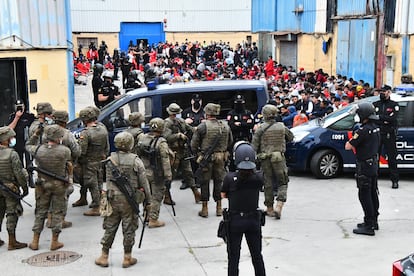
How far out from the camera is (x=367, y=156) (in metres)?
7.91

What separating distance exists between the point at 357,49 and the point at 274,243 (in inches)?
610

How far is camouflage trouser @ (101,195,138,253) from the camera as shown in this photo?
22.3 feet

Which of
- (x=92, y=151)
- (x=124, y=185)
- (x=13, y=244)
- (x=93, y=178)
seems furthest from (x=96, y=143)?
(x=124, y=185)

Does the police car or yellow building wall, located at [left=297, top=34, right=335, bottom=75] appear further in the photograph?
yellow building wall, located at [left=297, top=34, right=335, bottom=75]

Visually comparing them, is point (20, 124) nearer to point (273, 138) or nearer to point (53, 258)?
point (53, 258)

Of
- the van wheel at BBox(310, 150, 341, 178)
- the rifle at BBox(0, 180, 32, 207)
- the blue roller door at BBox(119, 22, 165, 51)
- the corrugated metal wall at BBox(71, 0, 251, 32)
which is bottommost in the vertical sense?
the van wheel at BBox(310, 150, 341, 178)

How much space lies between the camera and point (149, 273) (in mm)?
6836

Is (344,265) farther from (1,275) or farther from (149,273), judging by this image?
(1,275)

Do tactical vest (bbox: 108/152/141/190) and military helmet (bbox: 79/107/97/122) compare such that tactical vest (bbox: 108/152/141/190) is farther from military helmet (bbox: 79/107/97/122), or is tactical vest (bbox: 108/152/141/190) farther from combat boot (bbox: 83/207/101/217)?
combat boot (bbox: 83/207/101/217)

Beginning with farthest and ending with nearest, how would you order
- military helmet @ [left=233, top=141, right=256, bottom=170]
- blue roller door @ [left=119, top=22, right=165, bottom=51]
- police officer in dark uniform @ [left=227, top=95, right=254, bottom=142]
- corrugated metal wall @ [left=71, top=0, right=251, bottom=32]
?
1. blue roller door @ [left=119, top=22, right=165, bottom=51]
2. corrugated metal wall @ [left=71, top=0, right=251, bottom=32]
3. police officer in dark uniform @ [left=227, top=95, right=254, bottom=142]
4. military helmet @ [left=233, top=141, right=256, bottom=170]

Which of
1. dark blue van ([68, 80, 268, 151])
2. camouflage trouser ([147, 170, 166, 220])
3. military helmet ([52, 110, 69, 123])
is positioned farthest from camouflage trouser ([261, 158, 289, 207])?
military helmet ([52, 110, 69, 123])

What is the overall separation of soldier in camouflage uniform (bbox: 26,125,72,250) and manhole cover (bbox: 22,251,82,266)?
0.26 meters

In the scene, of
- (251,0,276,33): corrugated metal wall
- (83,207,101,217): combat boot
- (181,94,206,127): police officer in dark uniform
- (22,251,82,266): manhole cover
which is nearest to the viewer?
(22,251,82,266): manhole cover

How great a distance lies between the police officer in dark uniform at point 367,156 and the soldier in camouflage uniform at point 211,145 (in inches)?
77.3
